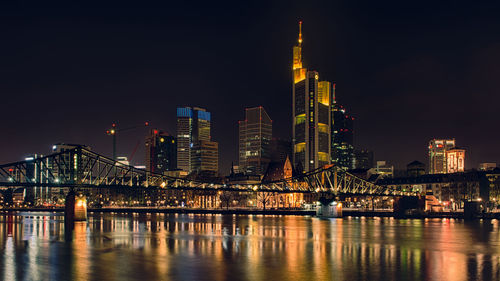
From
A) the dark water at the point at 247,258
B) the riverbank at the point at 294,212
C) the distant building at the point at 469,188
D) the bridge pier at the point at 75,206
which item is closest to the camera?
the dark water at the point at 247,258

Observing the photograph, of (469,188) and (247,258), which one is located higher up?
(247,258)

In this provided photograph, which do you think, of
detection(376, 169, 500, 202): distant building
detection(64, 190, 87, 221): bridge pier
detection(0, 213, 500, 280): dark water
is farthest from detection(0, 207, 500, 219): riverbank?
detection(0, 213, 500, 280): dark water

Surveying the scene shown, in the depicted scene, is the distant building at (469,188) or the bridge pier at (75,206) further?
the distant building at (469,188)

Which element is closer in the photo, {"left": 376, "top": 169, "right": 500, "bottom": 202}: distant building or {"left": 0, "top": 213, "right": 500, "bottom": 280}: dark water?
{"left": 0, "top": 213, "right": 500, "bottom": 280}: dark water

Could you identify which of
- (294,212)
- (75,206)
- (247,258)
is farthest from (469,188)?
(247,258)

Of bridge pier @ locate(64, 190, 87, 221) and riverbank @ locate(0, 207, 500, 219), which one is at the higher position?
bridge pier @ locate(64, 190, 87, 221)

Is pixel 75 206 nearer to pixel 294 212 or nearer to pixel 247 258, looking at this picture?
pixel 247 258

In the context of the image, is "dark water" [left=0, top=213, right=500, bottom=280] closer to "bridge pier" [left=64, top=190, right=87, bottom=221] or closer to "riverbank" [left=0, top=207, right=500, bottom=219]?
"bridge pier" [left=64, top=190, right=87, bottom=221]

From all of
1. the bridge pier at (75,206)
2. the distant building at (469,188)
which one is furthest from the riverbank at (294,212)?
the bridge pier at (75,206)

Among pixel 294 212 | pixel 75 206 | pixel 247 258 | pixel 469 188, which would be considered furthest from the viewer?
pixel 469 188

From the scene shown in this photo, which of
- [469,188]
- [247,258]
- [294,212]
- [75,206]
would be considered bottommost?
[294,212]

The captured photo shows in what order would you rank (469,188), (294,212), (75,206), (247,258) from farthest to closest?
(469,188)
(294,212)
(75,206)
(247,258)

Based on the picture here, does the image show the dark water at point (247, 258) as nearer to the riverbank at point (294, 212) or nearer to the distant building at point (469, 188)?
the riverbank at point (294, 212)

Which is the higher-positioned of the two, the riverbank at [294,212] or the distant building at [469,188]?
the distant building at [469,188]
